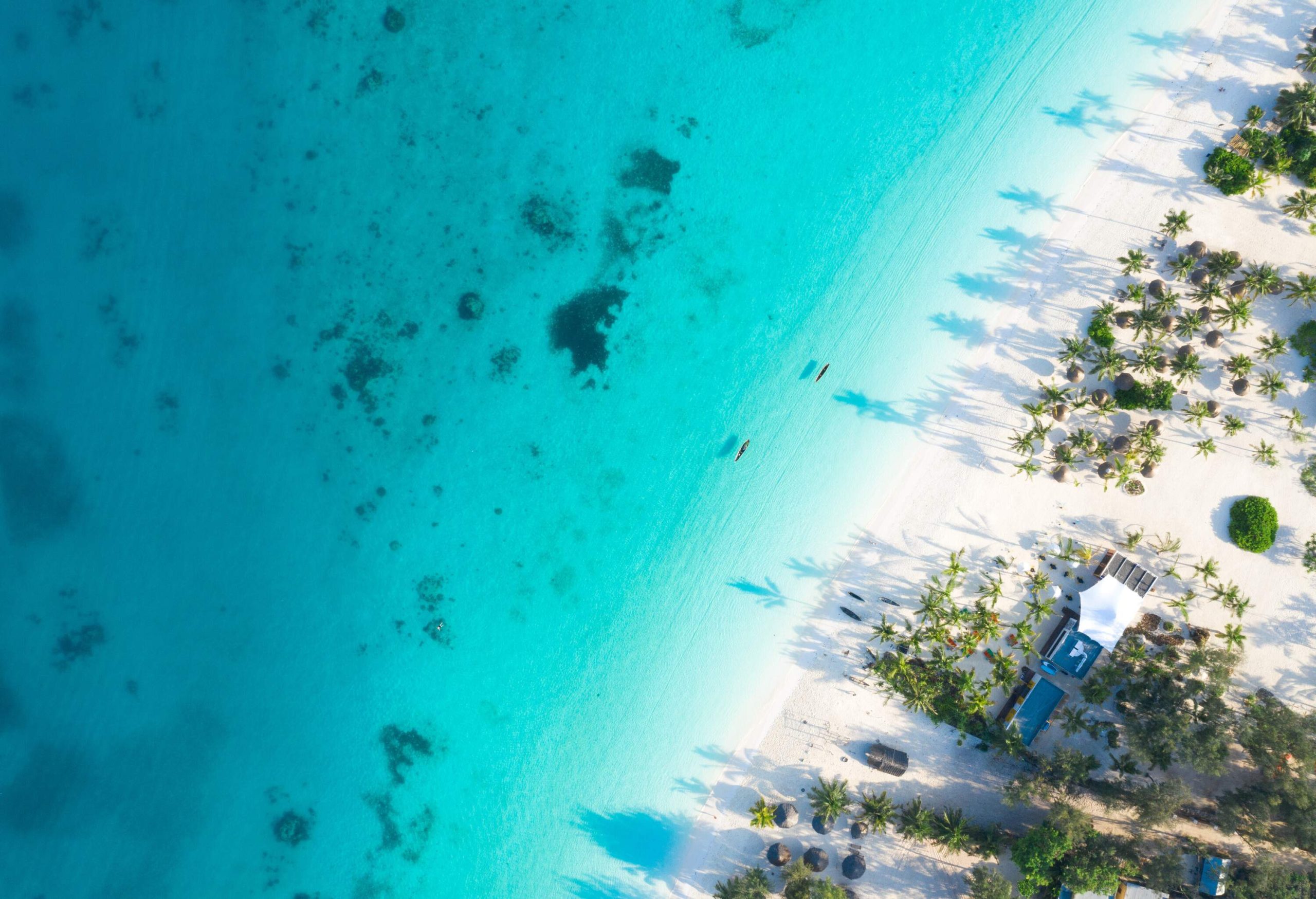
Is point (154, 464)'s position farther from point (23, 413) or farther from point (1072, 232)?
point (1072, 232)

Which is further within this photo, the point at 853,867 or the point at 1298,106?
the point at 853,867

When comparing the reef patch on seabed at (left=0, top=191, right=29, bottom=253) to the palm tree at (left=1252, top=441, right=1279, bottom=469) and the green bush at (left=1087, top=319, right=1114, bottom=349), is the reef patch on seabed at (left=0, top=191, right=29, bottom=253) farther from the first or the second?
the palm tree at (left=1252, top=441, right=1279, bottom=469)

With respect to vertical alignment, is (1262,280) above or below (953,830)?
above

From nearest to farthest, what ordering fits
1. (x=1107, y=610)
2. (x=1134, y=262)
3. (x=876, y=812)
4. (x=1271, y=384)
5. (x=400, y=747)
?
(x=1107, y=610)
(x=1271, y=384)
(x=1134, y=262)
(x=876, y=812)
(x=400, y=747)

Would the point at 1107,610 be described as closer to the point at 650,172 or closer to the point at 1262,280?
the point at 1262,280

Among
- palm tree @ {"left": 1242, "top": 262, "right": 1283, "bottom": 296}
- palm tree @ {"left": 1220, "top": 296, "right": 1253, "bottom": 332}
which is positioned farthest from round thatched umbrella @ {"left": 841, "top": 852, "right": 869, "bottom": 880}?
A: palm tree @ {"left": 1242, "top": 262, "right": 1283, "bottom": 296}

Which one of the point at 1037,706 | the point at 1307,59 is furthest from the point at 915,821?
the point at 1307,59

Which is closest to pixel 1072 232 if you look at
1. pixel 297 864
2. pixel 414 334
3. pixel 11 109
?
pixel 414 334
